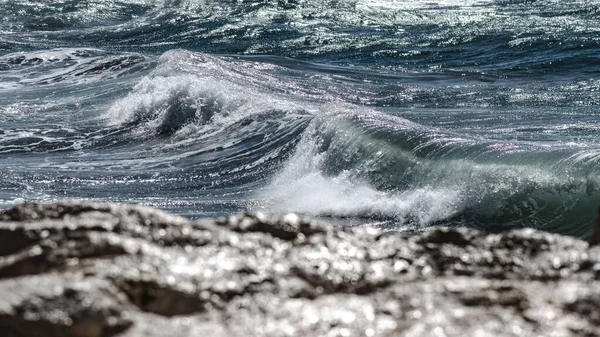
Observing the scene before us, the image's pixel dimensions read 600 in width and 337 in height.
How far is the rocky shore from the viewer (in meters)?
1.65

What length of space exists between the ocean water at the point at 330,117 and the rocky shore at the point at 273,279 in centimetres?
523

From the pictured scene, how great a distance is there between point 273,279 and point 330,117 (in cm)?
858

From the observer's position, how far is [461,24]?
857 inches

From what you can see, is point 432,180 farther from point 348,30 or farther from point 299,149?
point 348,30

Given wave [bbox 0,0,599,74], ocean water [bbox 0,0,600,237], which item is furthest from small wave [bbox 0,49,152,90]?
wave [bbox 0,0,599,74]

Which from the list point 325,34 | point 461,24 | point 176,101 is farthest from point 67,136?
point 461,24

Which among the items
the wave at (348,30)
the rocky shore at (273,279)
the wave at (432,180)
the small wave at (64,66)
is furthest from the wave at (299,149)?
the rocky shore at (273,279)

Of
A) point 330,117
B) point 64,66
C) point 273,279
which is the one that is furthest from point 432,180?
point 64,66

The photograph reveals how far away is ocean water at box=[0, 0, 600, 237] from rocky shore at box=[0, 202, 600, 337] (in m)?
5.23

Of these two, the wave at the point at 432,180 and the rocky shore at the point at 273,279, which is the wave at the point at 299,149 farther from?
the rocky shore at the point at 273,279

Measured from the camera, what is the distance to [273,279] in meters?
1.84

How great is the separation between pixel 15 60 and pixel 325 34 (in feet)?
20.1

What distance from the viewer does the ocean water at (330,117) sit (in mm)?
7898

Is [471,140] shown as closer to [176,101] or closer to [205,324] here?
[176,101]
